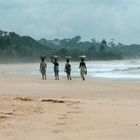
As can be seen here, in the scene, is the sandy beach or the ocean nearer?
→ the sandy beach

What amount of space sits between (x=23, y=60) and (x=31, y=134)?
105 metres

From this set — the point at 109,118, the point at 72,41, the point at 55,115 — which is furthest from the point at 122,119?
the point at 72,41

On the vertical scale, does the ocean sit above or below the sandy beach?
below

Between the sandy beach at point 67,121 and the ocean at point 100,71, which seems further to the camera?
the ocean at point 100,71

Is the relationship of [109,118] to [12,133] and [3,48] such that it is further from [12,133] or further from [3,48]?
[3,48]

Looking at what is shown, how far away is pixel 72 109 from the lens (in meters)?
9.82

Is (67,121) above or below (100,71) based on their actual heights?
above

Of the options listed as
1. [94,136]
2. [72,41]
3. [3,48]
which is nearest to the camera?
[94,136]

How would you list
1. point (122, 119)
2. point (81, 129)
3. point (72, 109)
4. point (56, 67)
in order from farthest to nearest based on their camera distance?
1. point (56, 67)
2. point (72, 109)
3. point (122, 119)
4. point (81, 129)

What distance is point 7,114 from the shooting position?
882 cm

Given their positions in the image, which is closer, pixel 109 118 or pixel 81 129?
pixel 81 129

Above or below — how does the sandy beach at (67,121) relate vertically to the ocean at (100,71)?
above

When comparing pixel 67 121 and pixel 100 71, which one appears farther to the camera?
pixel 100 71

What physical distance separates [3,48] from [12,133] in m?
104
